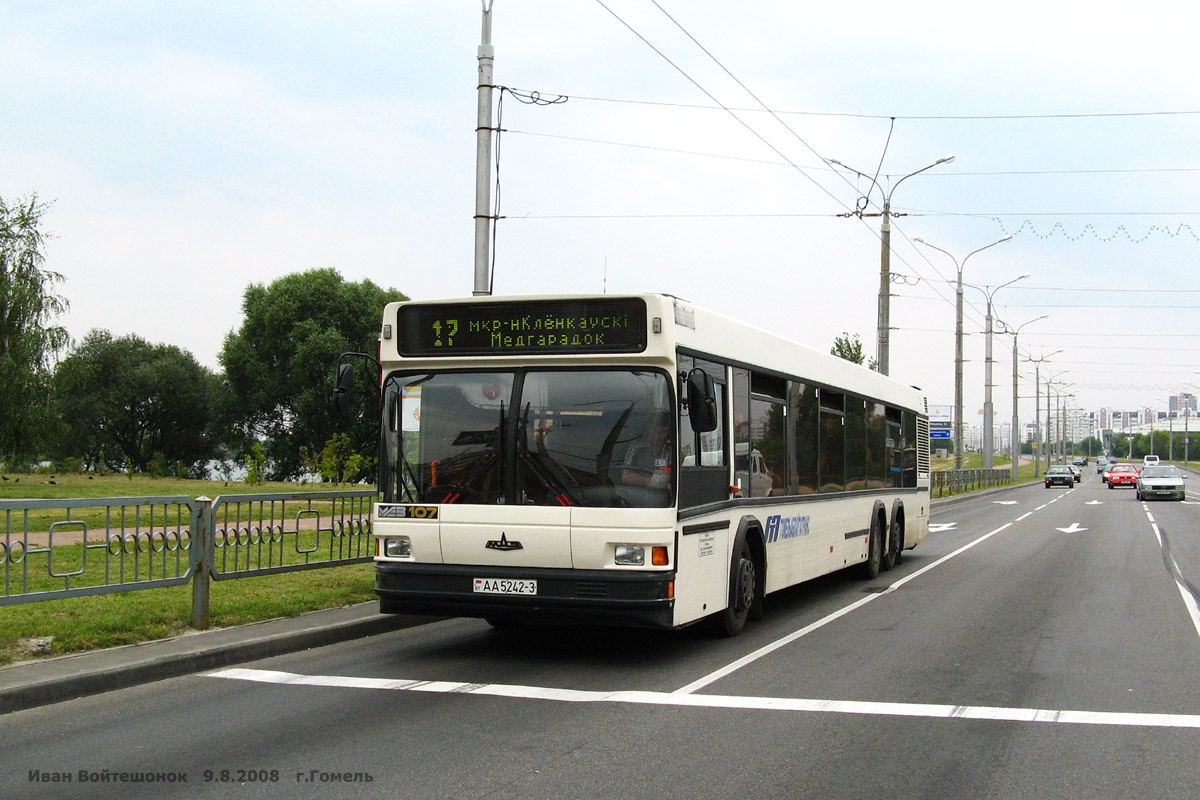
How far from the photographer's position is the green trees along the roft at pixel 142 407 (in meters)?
63.8

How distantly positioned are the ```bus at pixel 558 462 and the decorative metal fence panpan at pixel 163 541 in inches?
70.8

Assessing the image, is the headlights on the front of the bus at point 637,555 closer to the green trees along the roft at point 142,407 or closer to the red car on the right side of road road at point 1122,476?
the green trees along the roft at point 142,407

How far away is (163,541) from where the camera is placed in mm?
9477

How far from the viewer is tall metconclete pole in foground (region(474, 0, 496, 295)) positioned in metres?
13.7

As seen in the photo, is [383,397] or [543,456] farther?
[383,397]

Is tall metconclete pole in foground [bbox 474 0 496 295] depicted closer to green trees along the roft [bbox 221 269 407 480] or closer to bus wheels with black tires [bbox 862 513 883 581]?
bus wheels with black tires [bbox 862 513 883 581]

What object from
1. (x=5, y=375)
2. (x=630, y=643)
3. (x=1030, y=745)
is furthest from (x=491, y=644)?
(x=5, y=375)

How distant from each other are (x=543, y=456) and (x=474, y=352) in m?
1.06

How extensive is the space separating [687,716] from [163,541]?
4824 millimetres

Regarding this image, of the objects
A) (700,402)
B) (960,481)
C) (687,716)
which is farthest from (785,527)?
(960,481)

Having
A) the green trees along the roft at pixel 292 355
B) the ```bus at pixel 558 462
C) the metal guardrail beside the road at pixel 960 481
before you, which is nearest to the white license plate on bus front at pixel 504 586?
the ```bus at pixel 558 462

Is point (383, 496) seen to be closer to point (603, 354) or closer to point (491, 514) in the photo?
point (491, 514)

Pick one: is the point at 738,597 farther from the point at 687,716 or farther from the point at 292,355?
the point at 292,355

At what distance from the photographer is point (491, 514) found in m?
8.77
